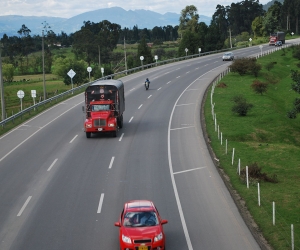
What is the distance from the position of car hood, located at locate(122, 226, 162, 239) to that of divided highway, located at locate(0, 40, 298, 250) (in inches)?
48.3

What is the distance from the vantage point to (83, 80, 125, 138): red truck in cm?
3384

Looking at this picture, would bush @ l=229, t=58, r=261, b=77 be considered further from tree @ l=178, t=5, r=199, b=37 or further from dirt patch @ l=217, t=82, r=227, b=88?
tree @ l=178, t=5, r=199, b=37

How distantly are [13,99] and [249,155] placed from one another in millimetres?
69412

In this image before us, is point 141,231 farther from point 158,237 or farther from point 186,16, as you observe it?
point 186,16

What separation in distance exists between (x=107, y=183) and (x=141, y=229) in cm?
889

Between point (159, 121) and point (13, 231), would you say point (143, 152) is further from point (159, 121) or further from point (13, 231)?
point (13, 231)

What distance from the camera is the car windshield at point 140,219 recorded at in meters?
15.9

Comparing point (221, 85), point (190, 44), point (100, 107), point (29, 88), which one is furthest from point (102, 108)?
point (29, 88)

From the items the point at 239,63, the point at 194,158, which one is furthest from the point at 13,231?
the point at 239,63

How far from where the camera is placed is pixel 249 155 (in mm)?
30047

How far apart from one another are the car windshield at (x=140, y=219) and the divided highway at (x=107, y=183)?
1085mm

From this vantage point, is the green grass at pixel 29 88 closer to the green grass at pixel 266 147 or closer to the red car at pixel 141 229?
the green grass at pixel 266 147

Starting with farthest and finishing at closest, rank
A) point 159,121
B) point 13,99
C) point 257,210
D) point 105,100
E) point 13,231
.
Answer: point 13,99 < point 159,121 < point 105,100 < point 257,210 < point 13,231

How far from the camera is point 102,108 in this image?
114 feet
